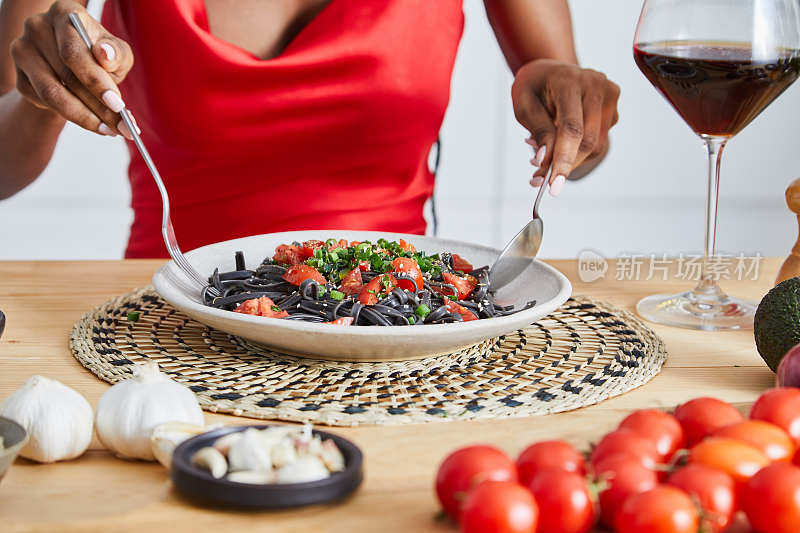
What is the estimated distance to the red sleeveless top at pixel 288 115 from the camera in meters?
1.86

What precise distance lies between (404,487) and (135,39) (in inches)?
58.4

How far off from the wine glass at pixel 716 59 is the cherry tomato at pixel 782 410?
20.9 inches

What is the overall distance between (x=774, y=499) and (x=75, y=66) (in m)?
1.02

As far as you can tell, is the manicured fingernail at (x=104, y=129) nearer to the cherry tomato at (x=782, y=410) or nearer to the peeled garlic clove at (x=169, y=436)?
the peeled garlic clove at (x=169, y=436)

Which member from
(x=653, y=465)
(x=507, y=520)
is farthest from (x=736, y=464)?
(x=507, y=520)

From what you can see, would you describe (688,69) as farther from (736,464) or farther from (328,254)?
(736,464)

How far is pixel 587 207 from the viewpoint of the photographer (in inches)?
192

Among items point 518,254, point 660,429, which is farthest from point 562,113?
point 660,429

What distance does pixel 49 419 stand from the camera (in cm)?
73

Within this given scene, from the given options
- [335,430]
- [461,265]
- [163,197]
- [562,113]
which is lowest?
[335,430]

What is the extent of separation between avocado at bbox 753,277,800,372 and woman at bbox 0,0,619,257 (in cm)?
84

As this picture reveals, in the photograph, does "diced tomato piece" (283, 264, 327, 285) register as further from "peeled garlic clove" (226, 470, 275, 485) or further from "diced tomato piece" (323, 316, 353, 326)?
"peeled garlic clove" (226, 470, 275, 485)

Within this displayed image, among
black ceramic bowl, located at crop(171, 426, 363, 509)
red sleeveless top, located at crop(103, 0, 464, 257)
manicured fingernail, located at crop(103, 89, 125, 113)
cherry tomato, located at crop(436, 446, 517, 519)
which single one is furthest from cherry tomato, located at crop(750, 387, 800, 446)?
red sleeveless top, located at crop(103, 0, 464, 257)

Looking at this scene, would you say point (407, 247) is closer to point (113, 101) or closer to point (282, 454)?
point (113, 101)
